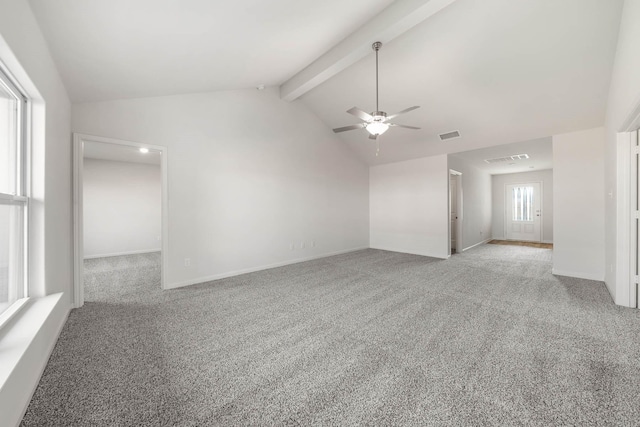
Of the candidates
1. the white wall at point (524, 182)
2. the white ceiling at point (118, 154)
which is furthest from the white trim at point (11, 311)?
the white wall at point (524, 182)

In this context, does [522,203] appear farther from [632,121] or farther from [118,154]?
[118,154]

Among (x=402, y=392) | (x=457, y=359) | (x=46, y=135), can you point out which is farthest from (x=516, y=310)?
(x=46, y=135)

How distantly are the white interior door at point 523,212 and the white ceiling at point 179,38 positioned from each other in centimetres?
901

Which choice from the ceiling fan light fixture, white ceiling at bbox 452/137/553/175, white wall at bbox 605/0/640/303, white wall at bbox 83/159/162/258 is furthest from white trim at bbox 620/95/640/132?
white wall at bbox 83/159/162/258

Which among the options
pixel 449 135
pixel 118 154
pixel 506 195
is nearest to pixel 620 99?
pixel 449 135

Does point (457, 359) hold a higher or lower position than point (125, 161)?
lower

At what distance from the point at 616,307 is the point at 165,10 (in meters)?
5.42

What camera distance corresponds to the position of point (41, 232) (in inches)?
84.5

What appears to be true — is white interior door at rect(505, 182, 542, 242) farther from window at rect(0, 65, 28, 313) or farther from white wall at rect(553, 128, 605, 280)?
window at rect(0, 65, 28, 313)

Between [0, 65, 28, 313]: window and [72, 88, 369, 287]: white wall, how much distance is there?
1369mm

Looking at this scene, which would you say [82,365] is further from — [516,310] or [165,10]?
[516,310]

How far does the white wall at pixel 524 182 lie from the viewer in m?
8.55

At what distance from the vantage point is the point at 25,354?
153 cm

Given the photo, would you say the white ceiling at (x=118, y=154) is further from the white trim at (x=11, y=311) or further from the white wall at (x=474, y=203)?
the white wall at (x=474, y=203)
